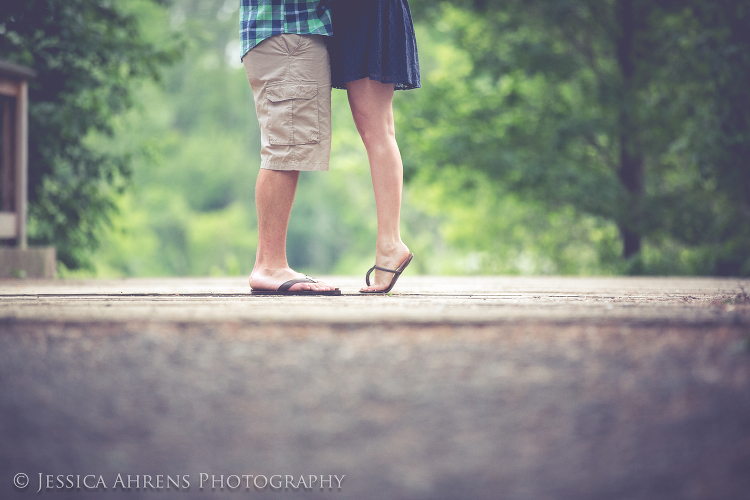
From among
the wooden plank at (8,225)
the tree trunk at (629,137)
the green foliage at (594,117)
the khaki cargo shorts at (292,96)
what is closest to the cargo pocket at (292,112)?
the khaki cargo shorts at (292,96)

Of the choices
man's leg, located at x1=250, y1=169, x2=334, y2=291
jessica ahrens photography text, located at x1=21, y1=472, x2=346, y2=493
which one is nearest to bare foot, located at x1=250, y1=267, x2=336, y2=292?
man's leg, located at x1=250, y1=169, x2=334, y2=291

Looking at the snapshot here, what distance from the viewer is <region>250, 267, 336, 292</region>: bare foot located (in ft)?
7.07

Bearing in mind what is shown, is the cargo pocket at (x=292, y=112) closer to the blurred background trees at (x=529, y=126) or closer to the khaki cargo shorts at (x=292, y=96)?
the khaki cargo shorts at (x=292, y=96)

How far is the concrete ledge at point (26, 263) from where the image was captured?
162 inches

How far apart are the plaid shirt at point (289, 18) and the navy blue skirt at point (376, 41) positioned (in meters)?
0.08

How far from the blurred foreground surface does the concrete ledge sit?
3.29 meters

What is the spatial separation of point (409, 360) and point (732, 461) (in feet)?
1.58

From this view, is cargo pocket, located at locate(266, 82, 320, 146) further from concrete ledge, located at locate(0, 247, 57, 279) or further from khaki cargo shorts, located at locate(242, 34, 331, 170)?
concrete ledge, located at locate(0, 247, 57, 279)

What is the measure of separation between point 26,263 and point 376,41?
3.19 meters

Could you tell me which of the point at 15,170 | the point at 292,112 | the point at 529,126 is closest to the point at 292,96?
the point at 292,112

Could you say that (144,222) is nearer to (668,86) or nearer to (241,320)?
(668,86)

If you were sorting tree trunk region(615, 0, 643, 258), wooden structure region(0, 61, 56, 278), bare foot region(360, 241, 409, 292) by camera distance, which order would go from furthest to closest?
tree trunk region(615, 0, 643, 258) → wooden structure region(0, 61, 56, 278) → bare foot region(360, 241, 409, 292)

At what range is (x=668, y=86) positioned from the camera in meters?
7.18

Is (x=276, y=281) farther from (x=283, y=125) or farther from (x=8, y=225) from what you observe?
(x=8, y=225)
